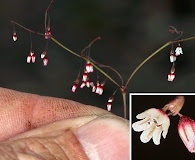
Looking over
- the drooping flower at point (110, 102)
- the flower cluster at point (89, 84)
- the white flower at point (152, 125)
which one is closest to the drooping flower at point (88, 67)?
the flower cluster at point (89, 84)

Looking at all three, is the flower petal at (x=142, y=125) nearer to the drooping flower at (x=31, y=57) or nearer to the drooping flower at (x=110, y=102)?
the drooping flower at (x=110, y=102)

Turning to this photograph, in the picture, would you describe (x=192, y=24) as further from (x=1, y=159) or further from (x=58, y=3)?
(x=1, y=159)

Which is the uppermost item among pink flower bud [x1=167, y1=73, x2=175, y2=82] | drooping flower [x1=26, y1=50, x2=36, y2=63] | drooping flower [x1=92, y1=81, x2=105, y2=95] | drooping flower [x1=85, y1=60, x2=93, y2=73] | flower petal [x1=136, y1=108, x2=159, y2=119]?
drooping flower [x1=26, y1=50, x2=36, y2=63]

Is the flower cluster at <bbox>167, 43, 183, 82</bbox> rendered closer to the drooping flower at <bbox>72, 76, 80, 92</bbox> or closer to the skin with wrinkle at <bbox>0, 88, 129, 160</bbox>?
the skin with wrinkle at <bbox>0, 88, 129, 160</bbox>

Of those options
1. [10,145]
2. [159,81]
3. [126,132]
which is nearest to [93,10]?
[159,81]

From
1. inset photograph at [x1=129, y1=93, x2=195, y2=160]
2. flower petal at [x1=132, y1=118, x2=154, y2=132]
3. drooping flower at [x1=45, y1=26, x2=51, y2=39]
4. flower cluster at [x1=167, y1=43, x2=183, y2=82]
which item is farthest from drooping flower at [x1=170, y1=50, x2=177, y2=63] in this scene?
drooping flower at [x1=45, y1=26, x2=51, y2=39]

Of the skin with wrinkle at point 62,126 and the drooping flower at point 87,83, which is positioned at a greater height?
the drooping flower at point 87,83

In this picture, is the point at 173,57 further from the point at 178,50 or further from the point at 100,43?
the point at 100,43

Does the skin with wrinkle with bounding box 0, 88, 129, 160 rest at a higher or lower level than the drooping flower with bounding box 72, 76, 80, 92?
lower
